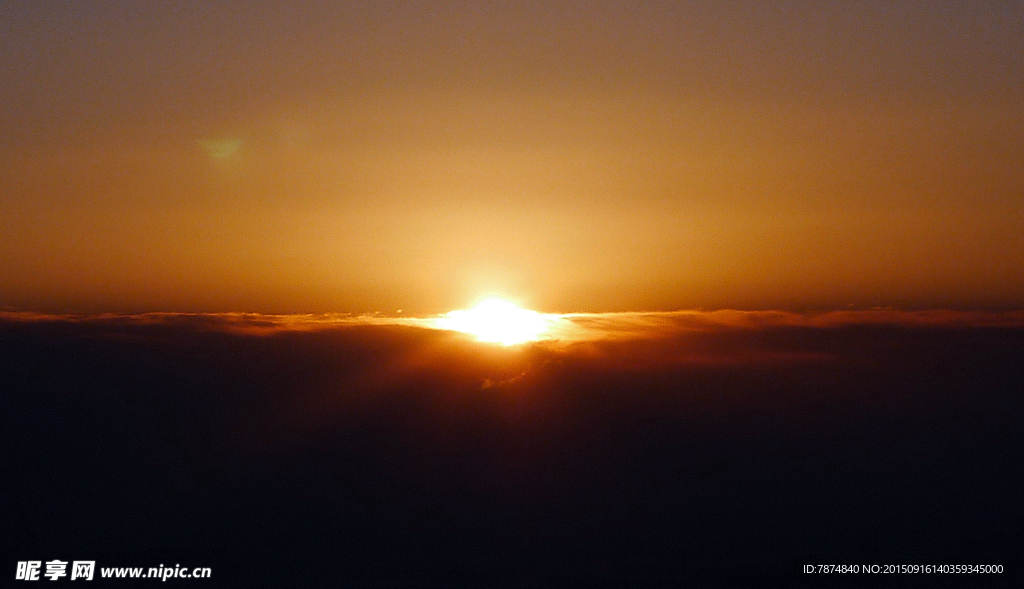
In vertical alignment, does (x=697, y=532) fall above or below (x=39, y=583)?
above

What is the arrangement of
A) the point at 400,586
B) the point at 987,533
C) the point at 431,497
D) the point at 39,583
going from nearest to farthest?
the point at 39,583 → the point at 987,533 → the point at 400,586 → the point at 431,497

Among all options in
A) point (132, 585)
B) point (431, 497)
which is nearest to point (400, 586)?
point (431, 497)

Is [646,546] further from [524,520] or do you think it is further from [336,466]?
[336,466]

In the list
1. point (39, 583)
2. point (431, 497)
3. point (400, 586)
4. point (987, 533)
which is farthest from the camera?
point (431, 497)

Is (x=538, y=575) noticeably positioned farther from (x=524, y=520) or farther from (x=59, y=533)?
→ (x=59, y=533)

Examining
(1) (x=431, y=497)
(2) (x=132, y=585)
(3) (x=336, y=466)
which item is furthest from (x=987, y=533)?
(2) (x=132, y=585)

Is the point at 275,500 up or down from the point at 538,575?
up

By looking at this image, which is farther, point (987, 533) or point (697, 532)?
point (697, 532)

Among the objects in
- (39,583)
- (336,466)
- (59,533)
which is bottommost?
(39,583)

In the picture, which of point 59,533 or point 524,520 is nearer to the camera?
point 59,533
